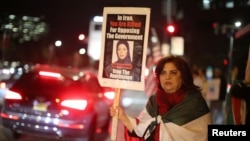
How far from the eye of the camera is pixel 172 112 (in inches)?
158

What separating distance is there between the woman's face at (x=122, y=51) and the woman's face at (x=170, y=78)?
0.47 m

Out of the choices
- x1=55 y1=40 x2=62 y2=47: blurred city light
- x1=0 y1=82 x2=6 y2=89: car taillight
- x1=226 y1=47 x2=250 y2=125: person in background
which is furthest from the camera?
x1=55 y1=40 x2=62 y2=47: blurred city light

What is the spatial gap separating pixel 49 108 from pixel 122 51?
14.4 feet

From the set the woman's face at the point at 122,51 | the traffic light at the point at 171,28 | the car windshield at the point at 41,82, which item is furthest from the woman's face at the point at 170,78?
the traffic light at the point at 171,28

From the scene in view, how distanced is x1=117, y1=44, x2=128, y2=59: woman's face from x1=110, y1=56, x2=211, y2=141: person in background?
1.33 feet

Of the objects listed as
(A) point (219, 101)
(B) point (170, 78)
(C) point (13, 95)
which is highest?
(B) point (170, 78)

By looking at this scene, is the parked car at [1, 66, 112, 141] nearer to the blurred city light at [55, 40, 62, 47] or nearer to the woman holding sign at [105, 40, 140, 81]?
the woman holding sign at [105, 40, 140, 81]

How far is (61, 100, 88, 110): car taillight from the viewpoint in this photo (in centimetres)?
867

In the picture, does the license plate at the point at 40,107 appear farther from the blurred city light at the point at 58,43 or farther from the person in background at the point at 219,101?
the blurred city light at the point at 58,43

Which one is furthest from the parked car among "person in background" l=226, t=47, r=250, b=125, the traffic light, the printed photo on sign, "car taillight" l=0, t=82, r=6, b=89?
the traffic light

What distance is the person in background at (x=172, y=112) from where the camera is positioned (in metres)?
3.96

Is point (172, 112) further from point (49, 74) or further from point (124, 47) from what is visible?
point (49, 74)

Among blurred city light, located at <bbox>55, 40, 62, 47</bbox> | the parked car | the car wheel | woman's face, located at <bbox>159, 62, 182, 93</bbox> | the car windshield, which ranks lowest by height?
the car wheel

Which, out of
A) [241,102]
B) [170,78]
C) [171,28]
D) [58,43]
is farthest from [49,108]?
[58,43]
